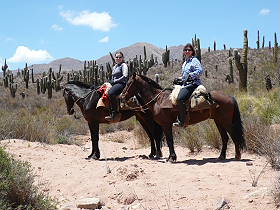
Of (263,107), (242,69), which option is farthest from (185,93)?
(242,69)

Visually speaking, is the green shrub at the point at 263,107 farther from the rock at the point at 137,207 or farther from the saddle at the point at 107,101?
the rock at the point at 137,207

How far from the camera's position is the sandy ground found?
239 inches

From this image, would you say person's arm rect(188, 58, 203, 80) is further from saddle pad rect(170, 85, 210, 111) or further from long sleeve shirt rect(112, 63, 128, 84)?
long sleeve shirt rect(112, 63, 128, 84)

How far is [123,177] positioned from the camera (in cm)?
776

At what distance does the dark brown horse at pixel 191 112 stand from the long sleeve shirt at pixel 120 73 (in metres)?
0.50

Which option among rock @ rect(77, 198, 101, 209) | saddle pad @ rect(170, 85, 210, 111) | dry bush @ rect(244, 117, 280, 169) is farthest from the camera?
saddle pad @ rect(170, 85, 210, 111)

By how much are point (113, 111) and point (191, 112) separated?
7.21 ft

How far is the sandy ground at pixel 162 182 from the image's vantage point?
6.08m

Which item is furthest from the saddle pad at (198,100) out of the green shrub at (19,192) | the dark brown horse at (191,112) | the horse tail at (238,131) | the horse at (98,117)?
the green shrub at (19,192)

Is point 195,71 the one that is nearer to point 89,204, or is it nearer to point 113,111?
point 113,111

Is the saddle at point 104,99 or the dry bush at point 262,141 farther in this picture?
the saddle at point 104,99

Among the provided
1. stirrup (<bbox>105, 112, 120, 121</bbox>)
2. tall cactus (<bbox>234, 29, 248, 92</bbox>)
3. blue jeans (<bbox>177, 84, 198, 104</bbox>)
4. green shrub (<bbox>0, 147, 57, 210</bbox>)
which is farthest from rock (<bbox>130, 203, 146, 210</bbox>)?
tall cactus (<bbox>234, 29, 248, 92</bbox>)

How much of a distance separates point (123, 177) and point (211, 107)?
267 centimetres

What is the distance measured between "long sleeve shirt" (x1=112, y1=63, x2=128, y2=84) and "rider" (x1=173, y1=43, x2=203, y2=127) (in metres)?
1.65
